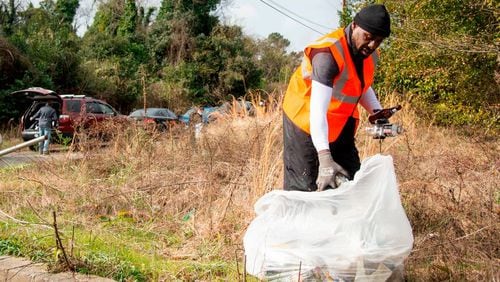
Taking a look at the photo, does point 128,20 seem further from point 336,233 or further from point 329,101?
point 336,233

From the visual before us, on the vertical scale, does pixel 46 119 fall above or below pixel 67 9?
below

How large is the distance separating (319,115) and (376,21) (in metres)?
0.56

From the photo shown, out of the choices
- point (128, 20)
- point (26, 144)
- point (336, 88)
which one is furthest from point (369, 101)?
point (128, 20)

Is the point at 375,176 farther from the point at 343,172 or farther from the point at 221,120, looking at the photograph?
the point at 221,120


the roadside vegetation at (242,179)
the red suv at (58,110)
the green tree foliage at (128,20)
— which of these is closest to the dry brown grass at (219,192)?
the roadside vegetation at (242,179)

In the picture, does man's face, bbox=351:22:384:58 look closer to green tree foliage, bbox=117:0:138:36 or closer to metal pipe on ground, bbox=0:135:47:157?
metal pipe on ground, bbox=0:135:47:157

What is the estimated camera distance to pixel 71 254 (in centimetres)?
336

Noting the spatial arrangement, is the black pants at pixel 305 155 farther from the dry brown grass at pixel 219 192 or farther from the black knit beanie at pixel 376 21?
the dry brown grass at pixel 219 192

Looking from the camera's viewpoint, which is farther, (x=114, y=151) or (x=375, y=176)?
(x=114, y=151)

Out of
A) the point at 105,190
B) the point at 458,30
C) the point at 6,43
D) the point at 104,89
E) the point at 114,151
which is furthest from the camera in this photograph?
the point at 104,89

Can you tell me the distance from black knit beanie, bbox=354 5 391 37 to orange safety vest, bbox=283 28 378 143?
0.16 metres

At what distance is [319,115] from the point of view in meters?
2.85

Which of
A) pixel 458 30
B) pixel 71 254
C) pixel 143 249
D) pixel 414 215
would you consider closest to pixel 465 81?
pixel 458 30

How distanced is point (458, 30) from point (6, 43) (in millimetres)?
15031
